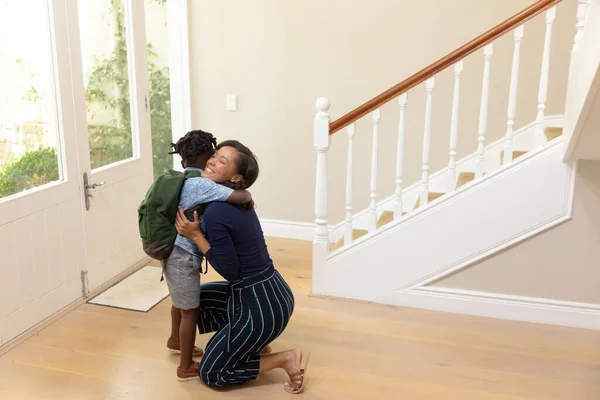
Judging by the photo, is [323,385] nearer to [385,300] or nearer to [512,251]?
[385,300]

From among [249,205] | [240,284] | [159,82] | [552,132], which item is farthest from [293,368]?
[159,82]

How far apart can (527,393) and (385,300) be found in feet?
3.39

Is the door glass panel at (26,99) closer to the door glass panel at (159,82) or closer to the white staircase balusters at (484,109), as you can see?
the door glass panel at (159,82)

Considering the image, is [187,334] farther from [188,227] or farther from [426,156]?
→ [426,156]

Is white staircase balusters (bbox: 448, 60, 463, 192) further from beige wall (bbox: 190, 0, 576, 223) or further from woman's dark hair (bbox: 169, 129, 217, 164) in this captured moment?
woman's dark hair (bbox: 169, 129, 217, 164)

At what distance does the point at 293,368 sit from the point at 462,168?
2189mm

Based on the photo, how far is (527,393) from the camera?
7.77 ft

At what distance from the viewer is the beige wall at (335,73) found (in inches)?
148

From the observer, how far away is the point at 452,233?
307cm

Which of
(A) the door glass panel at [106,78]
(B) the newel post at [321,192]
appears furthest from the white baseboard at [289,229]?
(A) the door glass panel at [106,78]

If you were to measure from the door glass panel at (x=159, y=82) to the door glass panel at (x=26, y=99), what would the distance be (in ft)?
4.66

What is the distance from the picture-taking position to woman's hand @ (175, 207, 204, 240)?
2.22 metres

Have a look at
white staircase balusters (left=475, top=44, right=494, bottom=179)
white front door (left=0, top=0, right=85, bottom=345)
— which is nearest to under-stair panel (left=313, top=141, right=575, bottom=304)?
white staircase balusters (left=475, top=44, right=494, bottom=179)

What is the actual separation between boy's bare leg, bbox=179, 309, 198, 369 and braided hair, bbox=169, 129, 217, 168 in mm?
672
